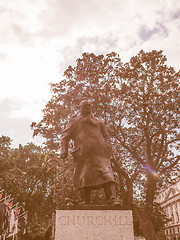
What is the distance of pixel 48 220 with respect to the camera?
107 ft

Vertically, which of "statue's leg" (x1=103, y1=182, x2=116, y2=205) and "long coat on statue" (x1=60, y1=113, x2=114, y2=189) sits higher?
"long coat on statue" (x1=60, y1=113, x2=114, y2=189)

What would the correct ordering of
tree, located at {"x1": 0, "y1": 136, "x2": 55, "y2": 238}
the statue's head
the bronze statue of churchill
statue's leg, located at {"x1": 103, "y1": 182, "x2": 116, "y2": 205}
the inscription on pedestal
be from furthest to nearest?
tree, located at {"x1": 0, "y1": 136, "x2": 55, "y2": 238}, the statue's head, the bronze statue of churchill, statue's leg, located at {"x1": 103, "y1": 182, "x2": 116, "y2": 205}, the inscription on pedestal

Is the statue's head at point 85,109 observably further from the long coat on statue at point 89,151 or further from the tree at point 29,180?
the tree at point 29,180

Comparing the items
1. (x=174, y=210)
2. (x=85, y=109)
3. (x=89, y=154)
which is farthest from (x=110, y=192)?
(x=174, y=210)

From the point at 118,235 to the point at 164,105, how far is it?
10.9 metres

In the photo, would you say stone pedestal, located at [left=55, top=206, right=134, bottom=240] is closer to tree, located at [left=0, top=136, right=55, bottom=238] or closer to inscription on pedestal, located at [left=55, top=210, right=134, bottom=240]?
inscription on pedestal, located at [left=55, top=210, right=134, bottom=240]

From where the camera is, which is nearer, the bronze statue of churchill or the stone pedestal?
the stone pedestal

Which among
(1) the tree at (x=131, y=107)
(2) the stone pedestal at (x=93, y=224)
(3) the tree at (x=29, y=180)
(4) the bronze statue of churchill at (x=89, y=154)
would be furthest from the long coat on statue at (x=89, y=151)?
(3) the tree at (x=29, y=180)

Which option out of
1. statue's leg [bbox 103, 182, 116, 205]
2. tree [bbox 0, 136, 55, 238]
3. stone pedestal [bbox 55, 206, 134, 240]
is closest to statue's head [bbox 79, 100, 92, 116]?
statue's leg [bbox 103, 182, 116, 205]

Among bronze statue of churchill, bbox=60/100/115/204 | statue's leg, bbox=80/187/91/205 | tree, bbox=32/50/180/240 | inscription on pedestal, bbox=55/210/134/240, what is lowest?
inscription on pedestal, bbox=55/210/134/240

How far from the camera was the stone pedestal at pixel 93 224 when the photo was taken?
4504 mm

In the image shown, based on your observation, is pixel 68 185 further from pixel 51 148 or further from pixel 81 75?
pixel 81 75

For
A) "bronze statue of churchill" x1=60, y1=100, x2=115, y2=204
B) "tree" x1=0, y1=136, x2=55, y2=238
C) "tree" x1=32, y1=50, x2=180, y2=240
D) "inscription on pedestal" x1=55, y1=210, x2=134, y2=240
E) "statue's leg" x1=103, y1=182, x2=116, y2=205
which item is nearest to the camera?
"inscription on pedestal" x1=55, y1=210, x2=134, y2=240

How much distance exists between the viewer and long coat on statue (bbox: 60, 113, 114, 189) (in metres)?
5.35
